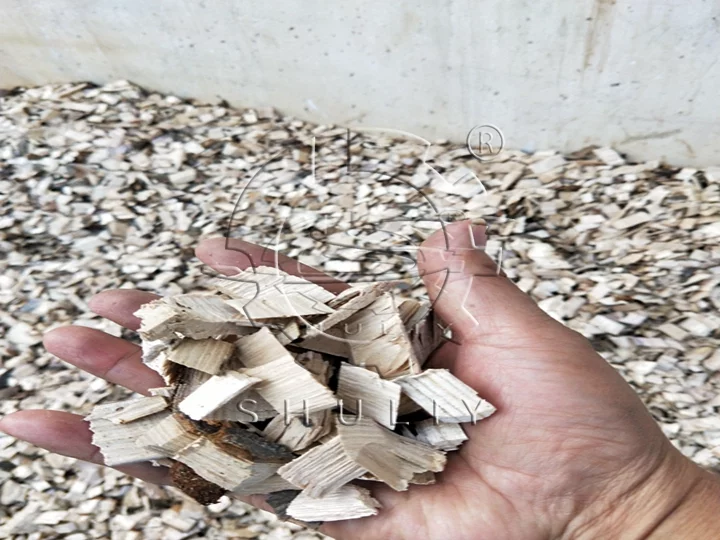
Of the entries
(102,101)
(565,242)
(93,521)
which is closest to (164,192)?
(102,101)

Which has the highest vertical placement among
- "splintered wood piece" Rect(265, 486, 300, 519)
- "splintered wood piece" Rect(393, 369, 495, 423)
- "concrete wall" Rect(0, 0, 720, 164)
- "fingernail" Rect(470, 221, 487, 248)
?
"concrete wall" Rect(0, 0, 720, 164)

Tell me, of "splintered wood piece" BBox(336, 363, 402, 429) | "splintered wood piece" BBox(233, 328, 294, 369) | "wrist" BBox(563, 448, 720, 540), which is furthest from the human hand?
"splintered wood piece" BBox(233, 328, 294, 369)

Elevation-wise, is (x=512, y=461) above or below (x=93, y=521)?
above

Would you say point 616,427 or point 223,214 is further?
point 223,214

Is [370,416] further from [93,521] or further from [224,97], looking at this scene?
[224,97]

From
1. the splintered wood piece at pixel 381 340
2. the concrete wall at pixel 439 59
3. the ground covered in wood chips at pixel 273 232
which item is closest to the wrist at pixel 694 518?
the ground covered in wood chips at pixel 273 232

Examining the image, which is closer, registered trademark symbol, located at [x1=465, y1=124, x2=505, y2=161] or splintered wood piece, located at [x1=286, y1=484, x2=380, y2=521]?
splintered wood piece, located at [x1=286, y1=484, x2=380, y2=521]

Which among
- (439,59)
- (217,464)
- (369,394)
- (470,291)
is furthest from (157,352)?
(439,59)

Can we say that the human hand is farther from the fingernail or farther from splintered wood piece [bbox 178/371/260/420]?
splintered wood piece [bbox 178/371/260/420]
